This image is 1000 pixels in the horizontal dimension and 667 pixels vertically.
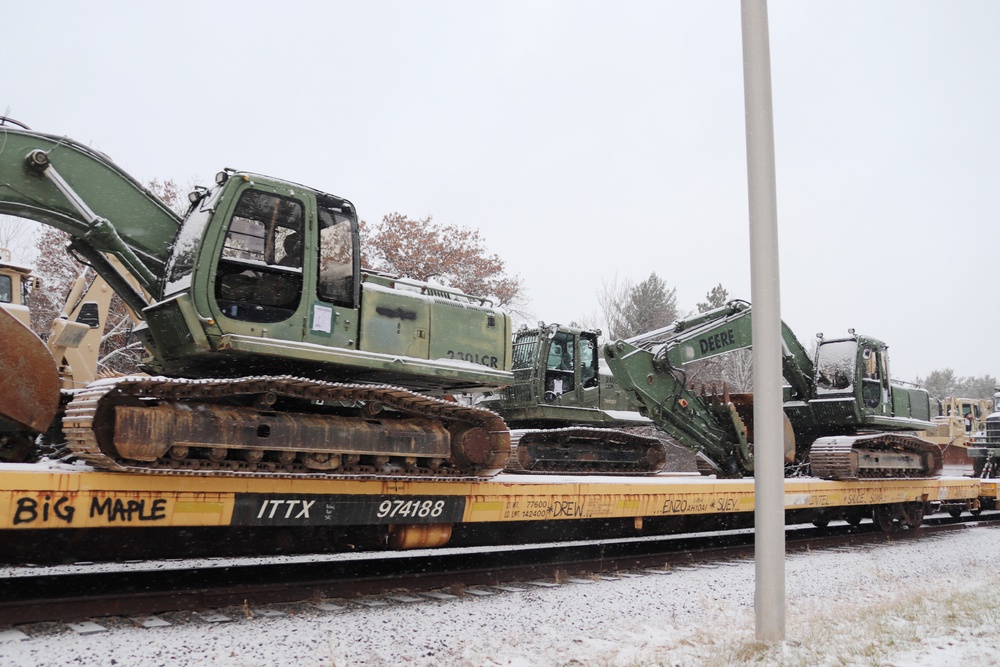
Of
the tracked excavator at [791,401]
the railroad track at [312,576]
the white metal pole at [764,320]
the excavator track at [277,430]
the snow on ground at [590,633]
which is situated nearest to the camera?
the snow on ground at [590,633]

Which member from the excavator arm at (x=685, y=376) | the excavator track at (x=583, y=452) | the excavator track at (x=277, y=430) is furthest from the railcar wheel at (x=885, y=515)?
the excavator track at (x=277, y=430)

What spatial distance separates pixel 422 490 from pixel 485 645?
1909mm

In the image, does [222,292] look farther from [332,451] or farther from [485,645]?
[485,645]

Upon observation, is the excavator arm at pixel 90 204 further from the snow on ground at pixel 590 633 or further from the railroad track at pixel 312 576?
the snow on ground at pixel 590 633

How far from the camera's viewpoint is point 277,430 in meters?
6.15

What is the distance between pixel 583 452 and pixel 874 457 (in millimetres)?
4637

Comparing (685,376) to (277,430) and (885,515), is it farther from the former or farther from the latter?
(277,430)

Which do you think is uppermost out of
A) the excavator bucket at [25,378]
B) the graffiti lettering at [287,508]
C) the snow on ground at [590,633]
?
the excavator bucket at [25,378]

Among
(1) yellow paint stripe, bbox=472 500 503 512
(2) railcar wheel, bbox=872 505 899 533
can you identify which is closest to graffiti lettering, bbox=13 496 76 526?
(1) yellow paint stripe, bbox=472 500 503 512

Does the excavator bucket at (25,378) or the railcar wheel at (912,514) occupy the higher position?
the excavator bucket at (25,378)

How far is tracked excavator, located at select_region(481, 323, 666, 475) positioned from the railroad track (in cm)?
165

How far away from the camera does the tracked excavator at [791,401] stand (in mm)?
12820

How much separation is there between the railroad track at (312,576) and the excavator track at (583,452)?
1.44m

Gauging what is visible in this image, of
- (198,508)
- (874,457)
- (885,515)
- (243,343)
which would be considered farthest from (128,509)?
(885,515)
